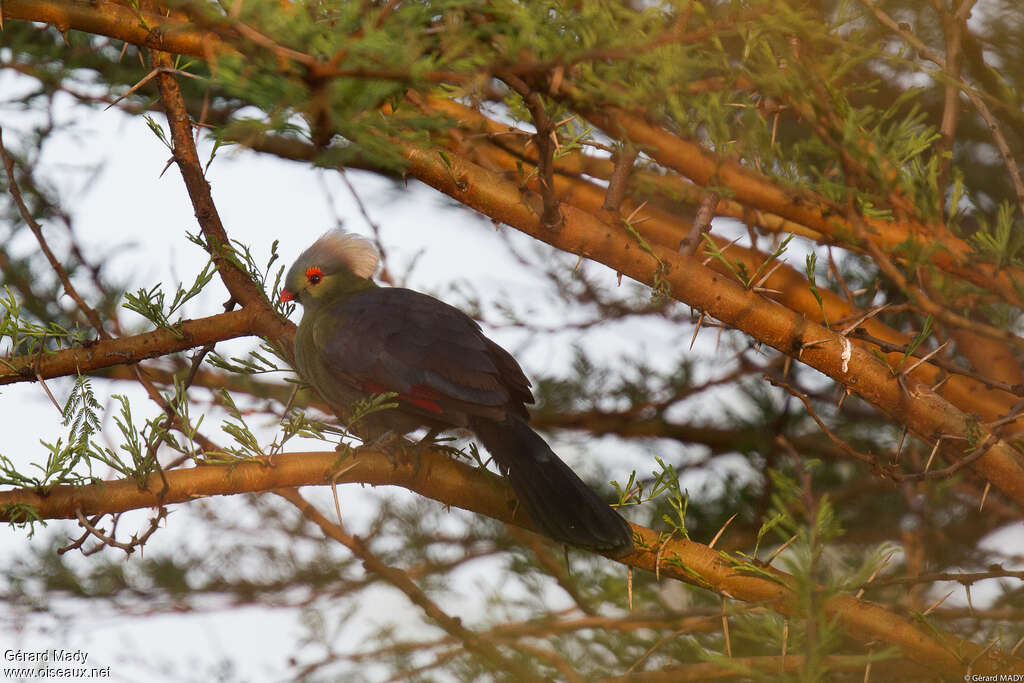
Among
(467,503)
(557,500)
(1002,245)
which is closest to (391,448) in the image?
(467,503)

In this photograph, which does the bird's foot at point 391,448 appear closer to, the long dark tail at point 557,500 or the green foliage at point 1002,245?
the long dark tail at point 557,500

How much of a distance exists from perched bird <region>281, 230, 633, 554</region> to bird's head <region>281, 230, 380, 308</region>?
0.26 m

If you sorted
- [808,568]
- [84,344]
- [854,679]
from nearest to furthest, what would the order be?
[808,568] → [84,344] → [854,679]

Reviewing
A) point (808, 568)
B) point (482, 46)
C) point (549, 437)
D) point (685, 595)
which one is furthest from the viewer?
point (549, 437)

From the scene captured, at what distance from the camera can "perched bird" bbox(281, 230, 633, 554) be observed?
8.57ft

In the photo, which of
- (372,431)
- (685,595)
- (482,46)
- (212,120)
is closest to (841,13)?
(482,46)

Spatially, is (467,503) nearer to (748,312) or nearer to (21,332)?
(748,312)

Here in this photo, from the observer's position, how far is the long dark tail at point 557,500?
2.57 meters

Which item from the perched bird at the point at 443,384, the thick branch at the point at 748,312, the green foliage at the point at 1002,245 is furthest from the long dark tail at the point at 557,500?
the green foliage at the point at 1002,245

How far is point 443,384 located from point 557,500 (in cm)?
56

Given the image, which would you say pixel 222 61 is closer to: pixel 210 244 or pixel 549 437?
pixel 210 244

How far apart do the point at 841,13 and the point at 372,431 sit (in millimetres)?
1909

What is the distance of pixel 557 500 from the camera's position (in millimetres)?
2621

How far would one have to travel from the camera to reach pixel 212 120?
175 inches
